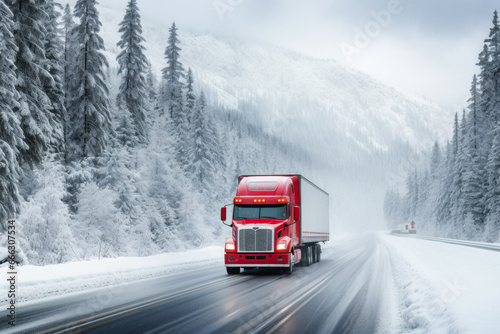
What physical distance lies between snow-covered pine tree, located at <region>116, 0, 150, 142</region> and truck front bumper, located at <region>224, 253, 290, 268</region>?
2429cm

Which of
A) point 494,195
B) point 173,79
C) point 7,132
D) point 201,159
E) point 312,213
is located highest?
point 173,79

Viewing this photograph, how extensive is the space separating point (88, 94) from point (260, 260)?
20.3 metres

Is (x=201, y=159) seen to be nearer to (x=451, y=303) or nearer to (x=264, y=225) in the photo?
(x=264, y=225)

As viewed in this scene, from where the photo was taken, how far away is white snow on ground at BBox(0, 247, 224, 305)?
40.9 feet

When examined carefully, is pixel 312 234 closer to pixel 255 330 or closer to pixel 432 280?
pixel 432 280

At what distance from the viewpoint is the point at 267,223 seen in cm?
1792

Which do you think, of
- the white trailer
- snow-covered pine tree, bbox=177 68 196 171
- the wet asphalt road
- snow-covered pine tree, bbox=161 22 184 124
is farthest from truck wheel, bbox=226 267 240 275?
snow-covered pine tree, bbox=161 22 184 124

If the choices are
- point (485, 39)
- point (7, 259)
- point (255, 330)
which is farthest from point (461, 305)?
point (485, 39)

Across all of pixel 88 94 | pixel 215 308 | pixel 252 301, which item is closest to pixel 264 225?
pixel 252 301

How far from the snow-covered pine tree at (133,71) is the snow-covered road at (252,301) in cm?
2436

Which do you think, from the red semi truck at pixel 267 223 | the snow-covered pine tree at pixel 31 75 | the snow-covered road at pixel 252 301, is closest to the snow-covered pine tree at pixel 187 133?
the snow-covered pine tree at pixel 31 75

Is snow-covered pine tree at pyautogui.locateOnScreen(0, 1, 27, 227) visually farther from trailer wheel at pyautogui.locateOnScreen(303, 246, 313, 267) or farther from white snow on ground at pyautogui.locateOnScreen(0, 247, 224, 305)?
trailer wheel at pyautogui.locateOnScreen(303, 246, 313, 267)

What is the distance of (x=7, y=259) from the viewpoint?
15.6 m

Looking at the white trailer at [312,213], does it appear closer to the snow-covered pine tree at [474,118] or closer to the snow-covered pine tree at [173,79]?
the snow-covered pine tree at [173,79]
